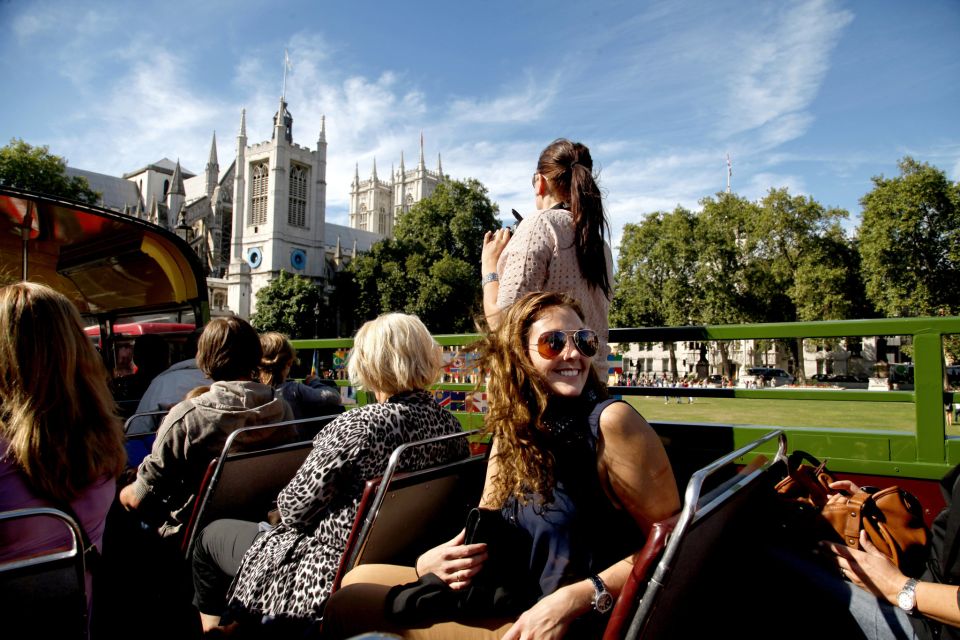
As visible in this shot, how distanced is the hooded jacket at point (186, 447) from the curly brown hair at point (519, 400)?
5.46 ft

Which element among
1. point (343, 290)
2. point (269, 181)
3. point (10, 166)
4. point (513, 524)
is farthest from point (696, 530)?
point (269, 181)

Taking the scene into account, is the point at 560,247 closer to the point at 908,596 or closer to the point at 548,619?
the point at 548,619

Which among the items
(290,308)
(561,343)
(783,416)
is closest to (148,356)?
(561,343)

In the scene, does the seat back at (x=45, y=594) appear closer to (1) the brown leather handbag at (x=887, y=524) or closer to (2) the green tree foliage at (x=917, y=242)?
(1) the brown leather handbag at (x=887, y=524)

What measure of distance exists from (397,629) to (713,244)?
42.7 meters

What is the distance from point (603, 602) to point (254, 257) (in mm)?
70675

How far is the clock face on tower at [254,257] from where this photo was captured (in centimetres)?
6669

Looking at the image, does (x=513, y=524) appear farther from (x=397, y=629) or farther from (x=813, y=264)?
(x=813, y=264)

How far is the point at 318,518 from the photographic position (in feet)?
7.74

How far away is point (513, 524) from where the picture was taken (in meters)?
1.87

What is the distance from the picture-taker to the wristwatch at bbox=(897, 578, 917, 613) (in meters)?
1.79

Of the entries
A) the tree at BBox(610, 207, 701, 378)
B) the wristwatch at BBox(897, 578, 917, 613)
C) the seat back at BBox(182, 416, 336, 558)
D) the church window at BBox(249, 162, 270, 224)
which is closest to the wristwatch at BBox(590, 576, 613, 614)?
the wristwatch at BBox(897, 578, 917, 613)

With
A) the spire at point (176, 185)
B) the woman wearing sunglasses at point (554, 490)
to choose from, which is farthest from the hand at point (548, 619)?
the spire at point (176, 185)

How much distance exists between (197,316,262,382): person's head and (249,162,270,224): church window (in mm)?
69691
